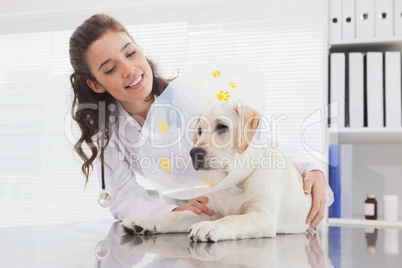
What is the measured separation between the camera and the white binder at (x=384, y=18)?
1.80 metres

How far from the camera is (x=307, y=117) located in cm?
208

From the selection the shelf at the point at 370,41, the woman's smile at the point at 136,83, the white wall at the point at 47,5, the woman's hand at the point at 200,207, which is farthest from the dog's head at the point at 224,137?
the white wall at the point at 47,5

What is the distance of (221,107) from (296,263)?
38 centimetres

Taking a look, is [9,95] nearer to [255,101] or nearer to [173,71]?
[173,71]

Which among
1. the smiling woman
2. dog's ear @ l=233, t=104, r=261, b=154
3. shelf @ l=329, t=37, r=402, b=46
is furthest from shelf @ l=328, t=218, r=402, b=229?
dog's ear @ l=233, t=104, r=261, b=154

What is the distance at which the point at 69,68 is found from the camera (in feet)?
8.64

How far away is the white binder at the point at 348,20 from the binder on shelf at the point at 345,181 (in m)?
0.52

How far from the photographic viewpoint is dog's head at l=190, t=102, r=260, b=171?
2.70ft

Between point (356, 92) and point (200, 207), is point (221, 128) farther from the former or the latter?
point (356, 92)

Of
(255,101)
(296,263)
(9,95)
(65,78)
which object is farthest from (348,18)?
(9,95)

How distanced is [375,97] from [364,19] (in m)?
Answer: 0.38

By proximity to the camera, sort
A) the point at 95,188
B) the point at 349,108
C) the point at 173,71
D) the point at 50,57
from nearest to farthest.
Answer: the point at 349,108 < the point at 173,71 < the point at 95,188 < the point at 50,57

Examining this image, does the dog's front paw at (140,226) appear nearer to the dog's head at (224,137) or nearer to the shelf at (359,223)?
the dog's head at (224,137)

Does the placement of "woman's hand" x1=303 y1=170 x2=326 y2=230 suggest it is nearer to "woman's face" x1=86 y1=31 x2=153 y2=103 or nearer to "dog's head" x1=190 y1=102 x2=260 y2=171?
"dog's head" x1=190 y1=102 x2=260 y2=171
